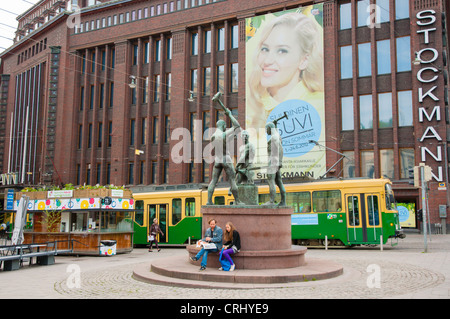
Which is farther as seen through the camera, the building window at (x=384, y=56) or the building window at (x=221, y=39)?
the building window at (x=221, y=39)

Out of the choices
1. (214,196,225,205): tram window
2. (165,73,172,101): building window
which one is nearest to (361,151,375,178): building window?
(214,196,225,205): tram window

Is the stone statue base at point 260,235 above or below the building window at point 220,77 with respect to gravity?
below

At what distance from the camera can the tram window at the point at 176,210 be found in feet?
77.2

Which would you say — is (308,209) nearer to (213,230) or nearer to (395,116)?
(213,230)

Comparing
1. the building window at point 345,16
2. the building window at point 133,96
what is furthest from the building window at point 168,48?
the building window at point 345,16

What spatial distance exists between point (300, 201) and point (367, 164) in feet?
41.0

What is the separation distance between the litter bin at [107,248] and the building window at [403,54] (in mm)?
23535

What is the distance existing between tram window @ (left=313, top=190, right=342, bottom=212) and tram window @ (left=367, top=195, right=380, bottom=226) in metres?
1.30

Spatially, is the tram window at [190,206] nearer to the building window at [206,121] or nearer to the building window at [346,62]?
the building window at [206,121]

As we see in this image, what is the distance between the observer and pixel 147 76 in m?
41.3

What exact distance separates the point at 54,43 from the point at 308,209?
3715 cm

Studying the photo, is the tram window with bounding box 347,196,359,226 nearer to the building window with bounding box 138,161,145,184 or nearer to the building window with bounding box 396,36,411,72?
the building window with bounding box 396,36,411,72

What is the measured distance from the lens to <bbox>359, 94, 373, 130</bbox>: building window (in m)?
32.0

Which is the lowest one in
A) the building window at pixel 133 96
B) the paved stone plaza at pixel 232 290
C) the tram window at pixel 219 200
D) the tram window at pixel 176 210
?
the paved stone plaza at pixel 232 290
